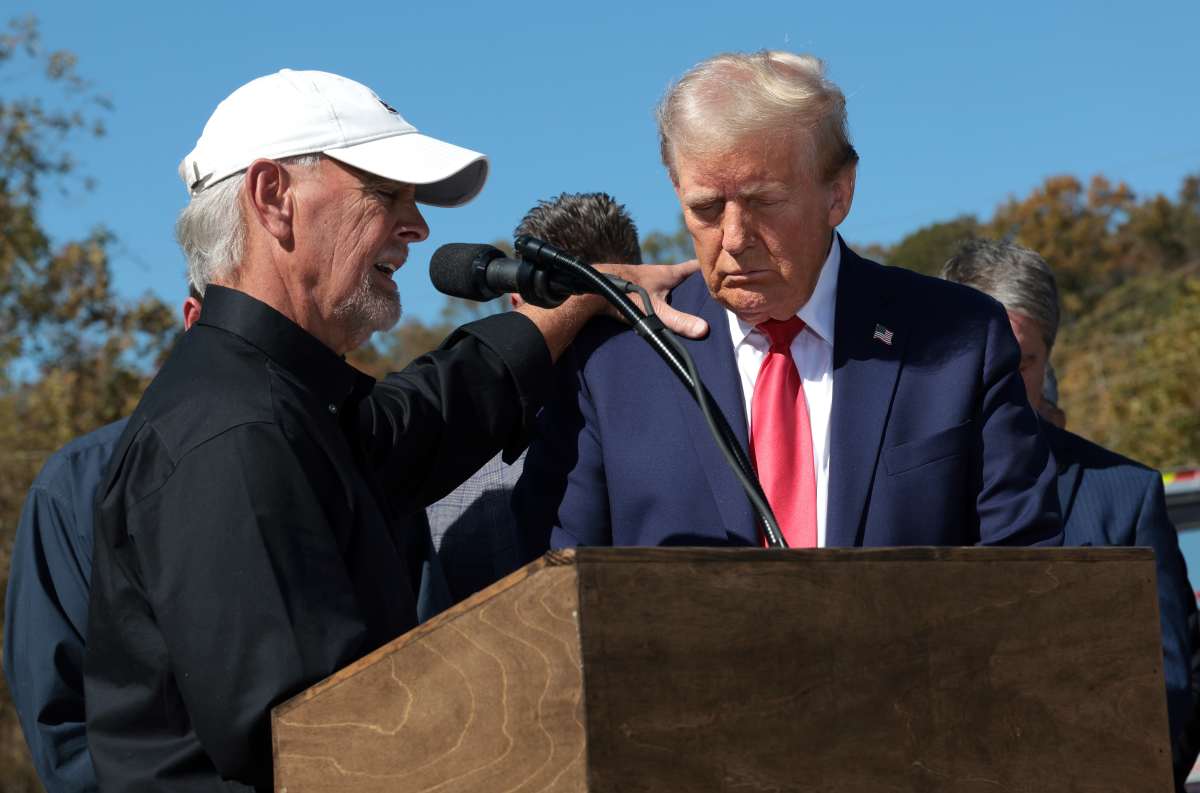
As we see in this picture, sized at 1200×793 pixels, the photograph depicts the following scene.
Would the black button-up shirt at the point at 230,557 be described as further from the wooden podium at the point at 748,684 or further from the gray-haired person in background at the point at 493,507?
the gray-haired person in background at the point at 493,507

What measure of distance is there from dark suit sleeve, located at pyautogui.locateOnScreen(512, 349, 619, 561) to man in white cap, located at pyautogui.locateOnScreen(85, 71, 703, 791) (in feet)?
0.37

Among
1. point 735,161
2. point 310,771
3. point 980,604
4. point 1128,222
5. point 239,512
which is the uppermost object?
point 1128,222

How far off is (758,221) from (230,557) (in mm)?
1200

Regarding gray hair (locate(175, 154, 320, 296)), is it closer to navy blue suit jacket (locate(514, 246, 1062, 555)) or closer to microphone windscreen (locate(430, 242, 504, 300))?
microphone windscreen (locate(430, 242, 504, 300))

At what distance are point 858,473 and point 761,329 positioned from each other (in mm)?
360

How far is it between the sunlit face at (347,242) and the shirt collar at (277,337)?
0.14 meters

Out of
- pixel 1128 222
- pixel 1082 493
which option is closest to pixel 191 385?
pixel 1082 493

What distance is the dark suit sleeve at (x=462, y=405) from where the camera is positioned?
121 inches

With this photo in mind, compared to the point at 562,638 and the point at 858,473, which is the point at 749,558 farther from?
the point at 858,473

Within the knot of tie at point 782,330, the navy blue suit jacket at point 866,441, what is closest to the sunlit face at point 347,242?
the navy blue suit jacket at point 866,441

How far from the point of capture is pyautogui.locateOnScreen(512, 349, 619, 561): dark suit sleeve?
2.82 meters

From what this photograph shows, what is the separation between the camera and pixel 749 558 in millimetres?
1634

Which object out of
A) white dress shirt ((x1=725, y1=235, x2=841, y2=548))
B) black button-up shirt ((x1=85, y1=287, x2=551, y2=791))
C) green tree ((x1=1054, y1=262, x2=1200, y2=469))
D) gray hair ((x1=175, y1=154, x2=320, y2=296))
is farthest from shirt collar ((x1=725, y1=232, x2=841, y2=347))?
green tree ((x1=1054, y1=262, x2=1200, y2=469))

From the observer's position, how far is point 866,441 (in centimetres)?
265
